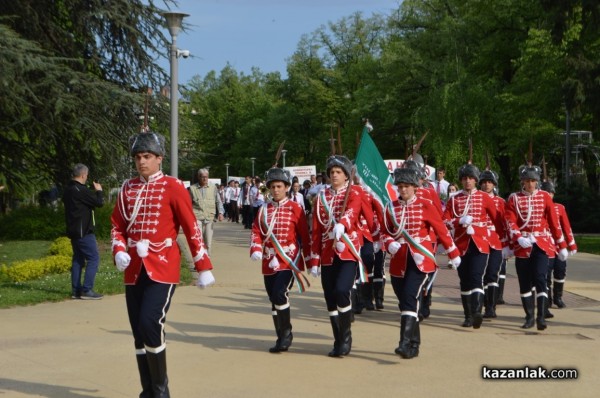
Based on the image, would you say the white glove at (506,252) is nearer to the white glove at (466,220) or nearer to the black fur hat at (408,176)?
the white glove at (466,220)

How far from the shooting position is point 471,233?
1119cm

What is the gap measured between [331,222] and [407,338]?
4.72ft

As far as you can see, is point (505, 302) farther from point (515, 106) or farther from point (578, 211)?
point (515, 106)

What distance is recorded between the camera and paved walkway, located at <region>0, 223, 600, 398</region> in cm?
745

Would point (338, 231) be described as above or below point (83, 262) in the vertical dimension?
above

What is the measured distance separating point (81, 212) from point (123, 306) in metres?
1.70

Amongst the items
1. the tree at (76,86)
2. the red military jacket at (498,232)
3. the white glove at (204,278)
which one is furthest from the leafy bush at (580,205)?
the white glove at (204,278)

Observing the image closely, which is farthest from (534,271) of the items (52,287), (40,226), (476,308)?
(40,226)

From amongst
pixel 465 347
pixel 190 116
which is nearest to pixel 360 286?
pixel 465 347

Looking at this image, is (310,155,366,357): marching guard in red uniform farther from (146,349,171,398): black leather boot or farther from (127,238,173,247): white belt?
(146,349,171,398): black leather boot

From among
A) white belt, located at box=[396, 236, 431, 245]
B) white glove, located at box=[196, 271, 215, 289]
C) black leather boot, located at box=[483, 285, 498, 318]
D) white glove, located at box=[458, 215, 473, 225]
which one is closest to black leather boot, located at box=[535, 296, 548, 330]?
black leather boot, located at box=[483, 285, 498, 318]

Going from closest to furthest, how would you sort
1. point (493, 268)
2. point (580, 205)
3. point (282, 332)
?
1. point (282, 332)
2. point (493, 268)
3. point (580, 205)

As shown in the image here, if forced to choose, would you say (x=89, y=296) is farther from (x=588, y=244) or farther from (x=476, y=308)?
(x=588, y=244)

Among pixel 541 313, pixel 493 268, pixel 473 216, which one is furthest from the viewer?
pixel 493 268
